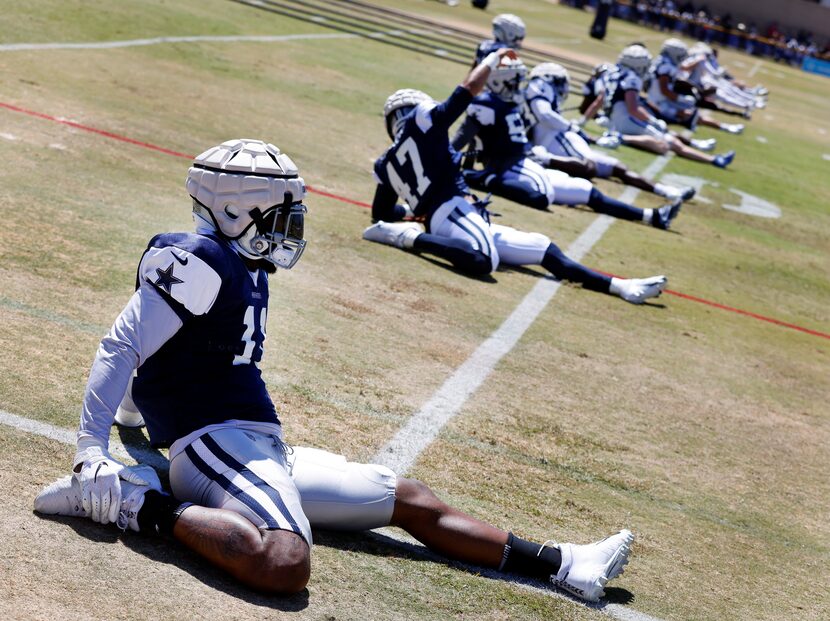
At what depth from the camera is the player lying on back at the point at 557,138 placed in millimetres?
13688

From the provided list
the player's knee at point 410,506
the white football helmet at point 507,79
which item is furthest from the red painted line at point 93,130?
the player's knee at point 410,506

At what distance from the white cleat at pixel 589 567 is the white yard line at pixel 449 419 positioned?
48 mm

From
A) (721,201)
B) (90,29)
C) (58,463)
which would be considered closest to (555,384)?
(58,463)

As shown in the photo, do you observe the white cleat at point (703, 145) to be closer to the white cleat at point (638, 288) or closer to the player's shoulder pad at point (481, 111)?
the player's shoulder pad at point (481, 111)

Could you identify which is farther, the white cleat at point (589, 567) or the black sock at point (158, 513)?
the white cleat at point (589, 567)

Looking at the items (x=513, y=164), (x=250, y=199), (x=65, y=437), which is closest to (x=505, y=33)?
(x=513, y=164)

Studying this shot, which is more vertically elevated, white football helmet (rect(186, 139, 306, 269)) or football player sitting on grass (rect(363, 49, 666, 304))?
white football helmet (rect(186, 139, 306, 269))

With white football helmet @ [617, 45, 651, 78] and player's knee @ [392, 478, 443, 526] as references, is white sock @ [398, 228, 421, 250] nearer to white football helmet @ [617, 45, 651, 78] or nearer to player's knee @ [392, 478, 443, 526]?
player's knee @ [392, 478, 443, 526]

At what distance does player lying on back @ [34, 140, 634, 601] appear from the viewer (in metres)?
4.00

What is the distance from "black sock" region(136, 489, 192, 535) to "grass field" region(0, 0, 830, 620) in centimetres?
8

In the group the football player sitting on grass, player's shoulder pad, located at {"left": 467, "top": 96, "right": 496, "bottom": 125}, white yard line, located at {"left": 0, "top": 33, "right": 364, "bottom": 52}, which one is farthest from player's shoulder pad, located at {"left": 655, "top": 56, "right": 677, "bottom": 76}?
the football player sitting on grass

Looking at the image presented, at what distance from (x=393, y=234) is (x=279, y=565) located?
571cm

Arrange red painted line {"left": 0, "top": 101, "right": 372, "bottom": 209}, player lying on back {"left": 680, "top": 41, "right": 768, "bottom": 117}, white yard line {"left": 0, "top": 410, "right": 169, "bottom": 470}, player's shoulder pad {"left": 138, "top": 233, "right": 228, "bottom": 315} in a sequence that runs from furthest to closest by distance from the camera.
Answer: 1. player lying on back {"left": 680, "top": 41, "right": 768, "bottom": 117}
2. red painted line {"left": 0, "top": 101, "right": 372, "bottom": 209}
3. white yard line {"left": 0, "top": 410, "right": 169, "bottom": 470}
4. player's shoulder pad {"left": 138, "top": 233, "right": 228, "bottom": 315}

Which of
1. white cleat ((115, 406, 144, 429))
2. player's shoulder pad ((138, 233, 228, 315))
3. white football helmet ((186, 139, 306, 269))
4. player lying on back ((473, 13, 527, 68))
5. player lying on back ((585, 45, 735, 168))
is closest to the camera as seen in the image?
player's shoulder pad ((138, 233, 228, 315))
